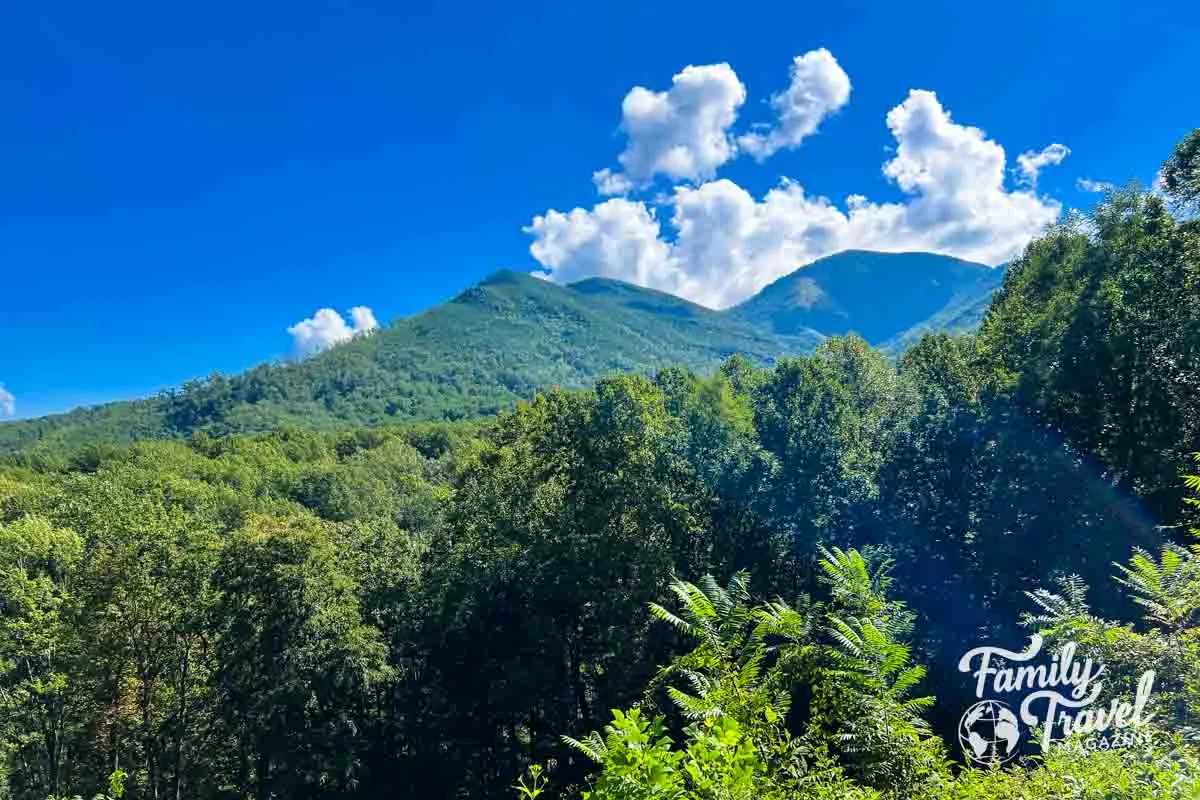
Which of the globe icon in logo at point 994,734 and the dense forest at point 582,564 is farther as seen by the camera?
the dense forest at point 582,564

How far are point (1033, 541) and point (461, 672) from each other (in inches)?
749

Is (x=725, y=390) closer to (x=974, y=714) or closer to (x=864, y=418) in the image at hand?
(x=864, y=418)

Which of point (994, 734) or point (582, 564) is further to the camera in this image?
point (582, 564)

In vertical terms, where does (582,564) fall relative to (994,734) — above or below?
above

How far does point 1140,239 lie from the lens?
60.5 ft

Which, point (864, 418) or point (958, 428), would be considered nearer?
point (958, 428)

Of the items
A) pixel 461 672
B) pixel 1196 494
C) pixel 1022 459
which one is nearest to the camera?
pixel 1196 494

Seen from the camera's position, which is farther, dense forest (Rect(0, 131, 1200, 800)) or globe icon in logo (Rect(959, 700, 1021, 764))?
dense forest (Rect(0, 131, 1200, 800))

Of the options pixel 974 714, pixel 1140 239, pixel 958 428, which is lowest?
pixel 974 714

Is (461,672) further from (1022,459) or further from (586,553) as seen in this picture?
(1022,459)

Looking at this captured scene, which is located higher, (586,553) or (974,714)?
(586,553)

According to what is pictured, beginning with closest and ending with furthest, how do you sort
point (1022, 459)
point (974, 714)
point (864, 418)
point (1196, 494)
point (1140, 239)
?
point (974, 714), point (1196, 494), point (1140, 239), point (1022, 459), point (864, 418)

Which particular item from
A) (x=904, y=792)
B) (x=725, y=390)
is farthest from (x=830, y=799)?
(x=725, y=390)

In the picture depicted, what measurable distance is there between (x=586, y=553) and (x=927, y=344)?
1873 centimetres
